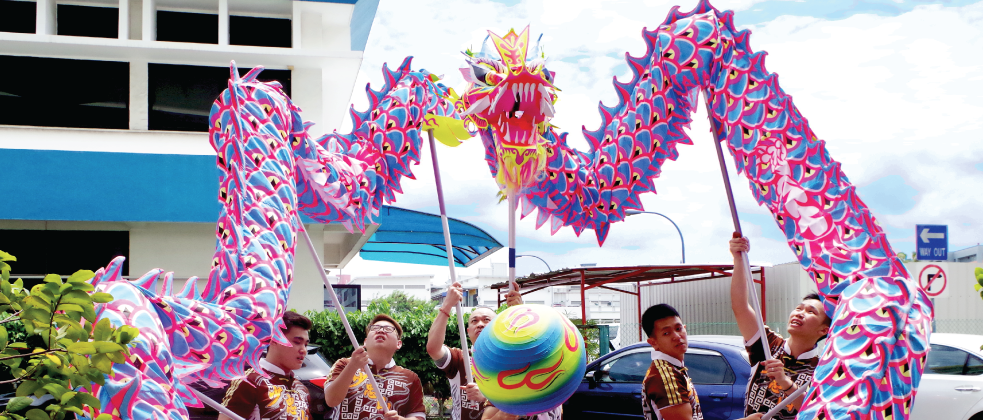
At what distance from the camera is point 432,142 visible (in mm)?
3646

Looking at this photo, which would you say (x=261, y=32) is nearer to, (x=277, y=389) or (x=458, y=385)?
(x=458, y=385)

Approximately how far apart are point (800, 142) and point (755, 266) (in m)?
12.7

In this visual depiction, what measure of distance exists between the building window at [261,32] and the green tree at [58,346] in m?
10.8

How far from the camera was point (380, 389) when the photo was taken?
13.6ft

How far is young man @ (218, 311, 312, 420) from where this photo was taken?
3.61 metres

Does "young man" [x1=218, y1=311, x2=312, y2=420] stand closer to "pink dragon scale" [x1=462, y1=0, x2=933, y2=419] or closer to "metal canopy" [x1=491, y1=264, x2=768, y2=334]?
"pink dragon scale" [x1=462, y1=0, x2=933, y2=419]

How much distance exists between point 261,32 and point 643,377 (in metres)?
7.63

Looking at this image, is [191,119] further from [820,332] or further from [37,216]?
[820,332]

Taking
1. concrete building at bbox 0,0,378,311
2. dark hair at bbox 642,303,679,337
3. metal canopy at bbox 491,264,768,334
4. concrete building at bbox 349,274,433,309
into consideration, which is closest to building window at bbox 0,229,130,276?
concrete building at bbox 0,0,378,311

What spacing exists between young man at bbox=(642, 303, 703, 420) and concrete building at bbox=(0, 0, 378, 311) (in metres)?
7.51

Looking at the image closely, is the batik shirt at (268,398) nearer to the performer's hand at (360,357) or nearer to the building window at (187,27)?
the performer's hand at (360,357)

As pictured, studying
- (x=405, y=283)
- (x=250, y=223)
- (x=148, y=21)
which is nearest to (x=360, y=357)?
(x=250, y=223)

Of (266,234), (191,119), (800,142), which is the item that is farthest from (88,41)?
(800,142)

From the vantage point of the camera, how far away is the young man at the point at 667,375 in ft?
11.0
